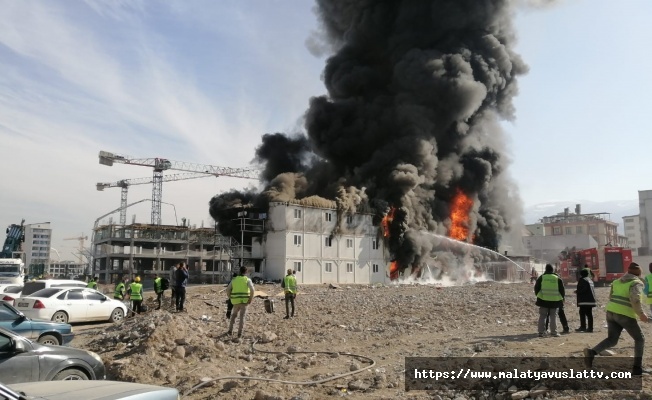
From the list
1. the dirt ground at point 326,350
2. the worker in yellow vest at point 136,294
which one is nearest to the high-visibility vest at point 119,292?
the worker in yellow vest at point 136,294

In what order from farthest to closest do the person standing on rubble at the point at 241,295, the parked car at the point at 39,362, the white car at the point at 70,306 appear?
the white car at the point at 70,306 → the person standing on rubble at the point at 241,295 → the parked car at the point at 39,362

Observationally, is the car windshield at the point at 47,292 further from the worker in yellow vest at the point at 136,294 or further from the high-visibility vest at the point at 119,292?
the high-visibility vest at the point at 119,292

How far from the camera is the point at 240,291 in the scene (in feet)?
43.9

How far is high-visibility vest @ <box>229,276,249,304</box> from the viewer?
43.7 feet

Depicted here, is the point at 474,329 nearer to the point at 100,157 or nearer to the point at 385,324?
the point at 385,324

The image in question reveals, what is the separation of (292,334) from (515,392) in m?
7.81

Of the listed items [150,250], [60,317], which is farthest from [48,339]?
[150,250]

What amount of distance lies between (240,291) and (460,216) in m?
50.1

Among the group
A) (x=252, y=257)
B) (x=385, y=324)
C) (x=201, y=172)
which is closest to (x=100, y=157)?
(x=201, y=172)

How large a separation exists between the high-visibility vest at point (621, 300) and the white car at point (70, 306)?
16.4 m

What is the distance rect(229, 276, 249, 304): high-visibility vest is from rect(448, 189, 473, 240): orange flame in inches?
1910

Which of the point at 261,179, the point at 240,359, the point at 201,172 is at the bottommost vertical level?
the point at 240,359

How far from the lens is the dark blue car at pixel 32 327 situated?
34.6 ft

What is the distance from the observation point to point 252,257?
47.2m
